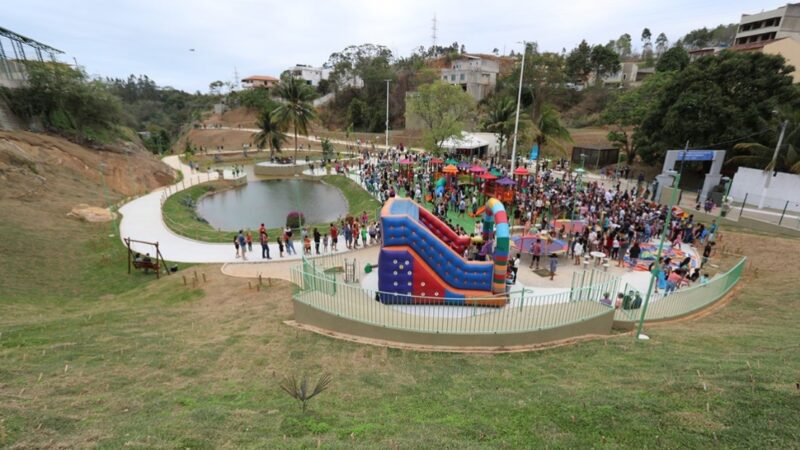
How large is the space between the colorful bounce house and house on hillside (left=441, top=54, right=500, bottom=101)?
6143 centimetres

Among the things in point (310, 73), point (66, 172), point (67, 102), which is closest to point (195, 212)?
point (66, 172)

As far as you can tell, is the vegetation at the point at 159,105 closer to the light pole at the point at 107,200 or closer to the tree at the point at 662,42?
the light pole at the point at 107,200

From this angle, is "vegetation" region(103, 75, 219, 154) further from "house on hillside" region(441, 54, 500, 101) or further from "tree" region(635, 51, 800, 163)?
"tree" region(635, 51, 800, 163)

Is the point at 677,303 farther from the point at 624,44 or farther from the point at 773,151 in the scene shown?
the point at 624,44

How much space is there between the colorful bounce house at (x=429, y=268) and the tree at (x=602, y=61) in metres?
71.7

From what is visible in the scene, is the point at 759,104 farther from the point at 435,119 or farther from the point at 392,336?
the point at 392,336

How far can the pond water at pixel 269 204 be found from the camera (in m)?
27.1

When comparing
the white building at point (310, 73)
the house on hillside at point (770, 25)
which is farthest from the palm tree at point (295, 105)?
the house on hillside at point (770, 25)

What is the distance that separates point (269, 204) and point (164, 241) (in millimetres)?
12320

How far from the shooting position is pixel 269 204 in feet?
105

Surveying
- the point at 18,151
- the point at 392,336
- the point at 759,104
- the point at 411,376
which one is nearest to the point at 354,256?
the point at 392,336

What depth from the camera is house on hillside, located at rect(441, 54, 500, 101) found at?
69375mm

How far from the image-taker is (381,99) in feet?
254

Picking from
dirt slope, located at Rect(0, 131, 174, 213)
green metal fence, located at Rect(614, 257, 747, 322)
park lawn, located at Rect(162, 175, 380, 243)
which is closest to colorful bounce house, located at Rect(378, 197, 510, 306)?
green metal fence, located at Rect(614, 257, 747, 322)
